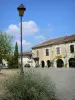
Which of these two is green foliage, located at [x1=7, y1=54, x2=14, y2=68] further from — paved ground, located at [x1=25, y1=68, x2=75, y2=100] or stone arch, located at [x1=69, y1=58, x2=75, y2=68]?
paved ground, located at [x1=25, y1=68, x2=75, y2=100]

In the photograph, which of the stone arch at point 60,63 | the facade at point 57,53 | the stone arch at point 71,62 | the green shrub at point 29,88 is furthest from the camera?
the stone arch at point 60,63

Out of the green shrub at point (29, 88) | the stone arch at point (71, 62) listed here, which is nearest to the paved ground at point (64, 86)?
the green shrub at point (29, 88)

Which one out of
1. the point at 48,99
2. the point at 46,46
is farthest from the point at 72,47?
the point at 48,99

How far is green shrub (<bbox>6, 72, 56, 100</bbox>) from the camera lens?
6.42 meters

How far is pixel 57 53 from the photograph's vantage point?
51469 mm

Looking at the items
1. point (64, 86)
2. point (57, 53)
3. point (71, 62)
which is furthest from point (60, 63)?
point (64, 86)

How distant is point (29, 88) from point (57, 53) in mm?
45293

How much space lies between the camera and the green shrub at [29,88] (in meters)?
6.42

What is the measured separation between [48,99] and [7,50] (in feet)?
145

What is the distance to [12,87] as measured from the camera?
6605 millimetres

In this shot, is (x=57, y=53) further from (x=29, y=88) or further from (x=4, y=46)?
(x=29, y=88)

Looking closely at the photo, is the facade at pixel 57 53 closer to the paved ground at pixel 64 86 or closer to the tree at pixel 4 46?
the tree at pixel 4 46

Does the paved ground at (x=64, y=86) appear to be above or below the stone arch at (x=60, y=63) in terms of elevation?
below

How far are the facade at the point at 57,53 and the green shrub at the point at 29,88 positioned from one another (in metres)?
→ 40.0
